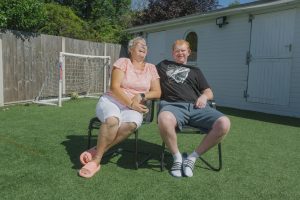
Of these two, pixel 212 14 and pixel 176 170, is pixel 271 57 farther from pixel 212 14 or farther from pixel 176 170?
pixel 176 170

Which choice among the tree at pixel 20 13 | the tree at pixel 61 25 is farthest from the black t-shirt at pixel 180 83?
the tree at pixel 61 25

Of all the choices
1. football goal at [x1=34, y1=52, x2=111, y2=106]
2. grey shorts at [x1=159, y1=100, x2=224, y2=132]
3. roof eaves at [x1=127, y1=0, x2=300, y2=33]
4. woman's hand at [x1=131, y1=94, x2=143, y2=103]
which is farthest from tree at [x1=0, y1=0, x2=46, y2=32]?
grey shorts at [x1=159, y1=100, x2=224, y2=132]

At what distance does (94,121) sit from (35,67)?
248 inches

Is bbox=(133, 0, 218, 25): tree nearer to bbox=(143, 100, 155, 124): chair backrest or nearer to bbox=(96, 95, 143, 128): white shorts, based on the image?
bbox=(143, 100, 155, 124): chair backrest

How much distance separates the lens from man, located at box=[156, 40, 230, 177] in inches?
143

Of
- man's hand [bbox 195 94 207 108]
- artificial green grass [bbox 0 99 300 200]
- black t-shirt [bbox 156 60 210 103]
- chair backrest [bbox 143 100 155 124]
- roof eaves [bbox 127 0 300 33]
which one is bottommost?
artificial green grass [bbox 0 99 300 200]

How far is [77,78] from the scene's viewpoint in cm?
1154

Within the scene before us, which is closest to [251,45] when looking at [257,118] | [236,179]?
[257,118]

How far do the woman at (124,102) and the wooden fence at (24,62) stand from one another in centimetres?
564

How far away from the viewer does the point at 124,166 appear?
3.89 metres

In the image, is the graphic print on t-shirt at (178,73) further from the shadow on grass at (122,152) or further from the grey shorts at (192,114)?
the shadow on grass at (122,152)

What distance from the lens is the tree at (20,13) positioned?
9.06 meters

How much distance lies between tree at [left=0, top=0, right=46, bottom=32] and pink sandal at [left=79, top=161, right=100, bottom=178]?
20.9 ft

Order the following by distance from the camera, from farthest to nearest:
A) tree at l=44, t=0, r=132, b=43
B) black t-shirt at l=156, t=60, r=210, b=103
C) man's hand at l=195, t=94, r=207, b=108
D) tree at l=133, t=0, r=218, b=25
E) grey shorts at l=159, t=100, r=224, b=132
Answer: tree at l=133, t=0, r=218, b=25, tree at l=44, t=0, r=132, b=43, black t-shirt at l=156, t=60, r=210, b=103, man's hand at l=195, t=94, r=207, b=108, grey shorts at l=159, t=100, r=224, b=132
